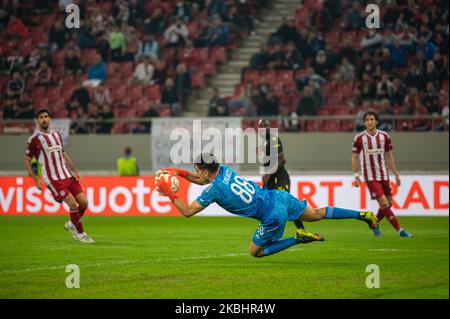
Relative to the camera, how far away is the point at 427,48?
24000 millimetres

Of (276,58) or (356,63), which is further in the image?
(276,58)

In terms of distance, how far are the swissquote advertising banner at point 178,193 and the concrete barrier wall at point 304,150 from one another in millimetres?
1890

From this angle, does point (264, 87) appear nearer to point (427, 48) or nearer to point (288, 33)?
point (288, 33)

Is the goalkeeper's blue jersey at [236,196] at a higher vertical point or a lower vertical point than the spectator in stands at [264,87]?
lower

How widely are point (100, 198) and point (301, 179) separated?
5157 millimetres

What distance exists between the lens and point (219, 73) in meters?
28.1

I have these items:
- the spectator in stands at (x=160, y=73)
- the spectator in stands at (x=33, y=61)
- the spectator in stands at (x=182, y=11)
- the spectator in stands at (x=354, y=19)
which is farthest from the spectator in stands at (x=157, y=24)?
the spectator in stands at (x=354, y=19)

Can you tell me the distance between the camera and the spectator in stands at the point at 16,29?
97.2ft

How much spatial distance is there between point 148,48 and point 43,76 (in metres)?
3.50

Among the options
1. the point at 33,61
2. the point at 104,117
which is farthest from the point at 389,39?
the point at 33,61

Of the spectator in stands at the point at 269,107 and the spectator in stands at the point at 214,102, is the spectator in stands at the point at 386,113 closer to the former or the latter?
the spectator in stands at the point at 269,107

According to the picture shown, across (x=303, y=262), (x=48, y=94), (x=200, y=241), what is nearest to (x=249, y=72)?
(x=48, y=94)

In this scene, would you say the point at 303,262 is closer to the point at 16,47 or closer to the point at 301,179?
the point at 301,179

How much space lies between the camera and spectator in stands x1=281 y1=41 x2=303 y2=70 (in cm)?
2569
